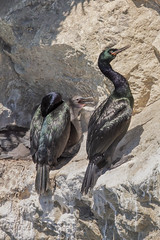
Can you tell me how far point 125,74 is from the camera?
9258 mm

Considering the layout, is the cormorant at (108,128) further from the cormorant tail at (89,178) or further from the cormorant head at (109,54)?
the cormorant head at (109,54)

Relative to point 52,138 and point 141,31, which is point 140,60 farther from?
point 52,138

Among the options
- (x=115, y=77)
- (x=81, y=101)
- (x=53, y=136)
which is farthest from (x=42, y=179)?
(x=115, y=77)

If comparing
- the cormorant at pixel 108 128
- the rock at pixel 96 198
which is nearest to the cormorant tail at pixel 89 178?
the cormorant at pixel 108 128

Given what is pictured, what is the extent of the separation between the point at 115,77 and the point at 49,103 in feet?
4.26

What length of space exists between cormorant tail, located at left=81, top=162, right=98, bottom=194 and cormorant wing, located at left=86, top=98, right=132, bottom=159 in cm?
20

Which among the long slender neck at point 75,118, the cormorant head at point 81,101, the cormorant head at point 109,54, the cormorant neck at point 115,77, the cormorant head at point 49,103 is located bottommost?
the long slender neck at point 75,118

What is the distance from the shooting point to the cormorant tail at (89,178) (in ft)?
26.6

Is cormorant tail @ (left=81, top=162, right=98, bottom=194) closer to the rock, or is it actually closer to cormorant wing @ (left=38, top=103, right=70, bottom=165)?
the rock

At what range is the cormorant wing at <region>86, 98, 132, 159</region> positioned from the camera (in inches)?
329

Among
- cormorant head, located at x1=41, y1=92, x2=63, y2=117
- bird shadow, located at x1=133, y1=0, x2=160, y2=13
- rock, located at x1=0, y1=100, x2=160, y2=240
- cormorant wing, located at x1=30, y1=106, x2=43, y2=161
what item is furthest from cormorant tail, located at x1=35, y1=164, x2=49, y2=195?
bird shadow, located at x1=133, y1=0, x2=160, y2=13

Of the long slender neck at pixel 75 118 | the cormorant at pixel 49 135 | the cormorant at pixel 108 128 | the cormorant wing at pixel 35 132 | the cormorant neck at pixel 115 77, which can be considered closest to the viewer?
the cormorant at pixel 108 128

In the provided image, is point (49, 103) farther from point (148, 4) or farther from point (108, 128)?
point (148, 4)

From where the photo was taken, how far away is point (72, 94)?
10.3m
